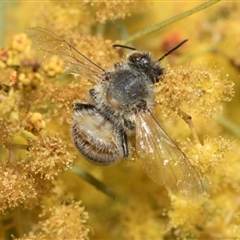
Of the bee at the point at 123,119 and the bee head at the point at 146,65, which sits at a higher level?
the bee head at the point at 146,65

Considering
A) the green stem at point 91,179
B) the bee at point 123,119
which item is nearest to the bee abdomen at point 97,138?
the bee at point 123,119

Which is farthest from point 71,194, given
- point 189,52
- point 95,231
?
point 189,52

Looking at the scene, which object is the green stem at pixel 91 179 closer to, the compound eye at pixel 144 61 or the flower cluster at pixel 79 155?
the flower cluster at pixel 79 155

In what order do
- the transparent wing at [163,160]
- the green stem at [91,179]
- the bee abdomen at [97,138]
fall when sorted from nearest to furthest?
the transparent wing at [163,160]
the bee abdomen at [97,138]
the green stem at [91,179]

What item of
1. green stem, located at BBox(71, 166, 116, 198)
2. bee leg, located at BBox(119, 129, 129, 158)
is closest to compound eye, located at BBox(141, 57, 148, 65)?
bee leg, located at BBox(119, 129, 129, 158)

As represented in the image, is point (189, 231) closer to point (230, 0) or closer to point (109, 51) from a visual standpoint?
point (109, 51)

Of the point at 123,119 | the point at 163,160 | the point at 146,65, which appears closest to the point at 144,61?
the point at 146,65

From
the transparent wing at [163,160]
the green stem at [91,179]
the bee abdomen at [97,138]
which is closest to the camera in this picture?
the transparent wing at [163,160]
